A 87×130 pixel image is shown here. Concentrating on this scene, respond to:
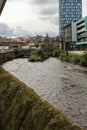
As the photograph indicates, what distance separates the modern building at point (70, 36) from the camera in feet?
431

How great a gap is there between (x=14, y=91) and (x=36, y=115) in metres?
1.97

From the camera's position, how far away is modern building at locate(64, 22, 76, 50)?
13150 cm

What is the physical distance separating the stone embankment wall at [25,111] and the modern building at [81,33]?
350 feet

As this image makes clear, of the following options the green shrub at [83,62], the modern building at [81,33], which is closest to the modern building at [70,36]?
the modern building at [81,33]

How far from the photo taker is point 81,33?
120688 millimetres

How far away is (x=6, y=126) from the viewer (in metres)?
6.48

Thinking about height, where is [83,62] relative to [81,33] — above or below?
below

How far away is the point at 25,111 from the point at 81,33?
384 ft

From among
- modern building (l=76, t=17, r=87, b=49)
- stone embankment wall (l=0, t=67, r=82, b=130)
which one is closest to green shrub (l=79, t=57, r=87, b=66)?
modern building (l=76, t=17, r=87, b=49)

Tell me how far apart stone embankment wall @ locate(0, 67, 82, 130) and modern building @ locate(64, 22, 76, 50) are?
124600 mm

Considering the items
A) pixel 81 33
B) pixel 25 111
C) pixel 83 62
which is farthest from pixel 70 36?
pixel 25 111

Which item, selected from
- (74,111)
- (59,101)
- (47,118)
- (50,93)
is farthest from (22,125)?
(50,93)

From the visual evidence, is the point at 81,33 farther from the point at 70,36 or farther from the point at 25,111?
the point at 25,111

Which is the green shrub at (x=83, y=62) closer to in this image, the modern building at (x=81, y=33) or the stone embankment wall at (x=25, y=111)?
the modern building at (x=81, y=33)
